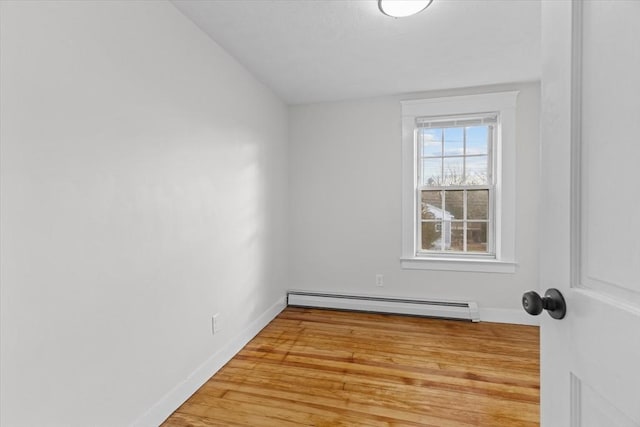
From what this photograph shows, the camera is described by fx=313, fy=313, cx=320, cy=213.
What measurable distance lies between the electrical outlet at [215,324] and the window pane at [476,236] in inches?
103

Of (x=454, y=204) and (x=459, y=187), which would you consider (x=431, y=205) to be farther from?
(x=459, y=187)

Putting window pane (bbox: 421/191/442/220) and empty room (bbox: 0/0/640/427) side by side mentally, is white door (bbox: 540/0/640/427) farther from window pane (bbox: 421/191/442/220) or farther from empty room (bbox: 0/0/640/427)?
window pane (bbox: 421/191/442/220)

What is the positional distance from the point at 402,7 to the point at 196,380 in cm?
265

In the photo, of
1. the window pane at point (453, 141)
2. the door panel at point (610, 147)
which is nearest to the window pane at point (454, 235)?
the window pane at point (453, 141)

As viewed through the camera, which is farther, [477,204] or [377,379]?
[477,204]

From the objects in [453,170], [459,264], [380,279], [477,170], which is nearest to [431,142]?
[453,170]

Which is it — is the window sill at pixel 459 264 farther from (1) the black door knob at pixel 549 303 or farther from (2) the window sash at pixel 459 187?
(1) the black door knob at pixel 549 303

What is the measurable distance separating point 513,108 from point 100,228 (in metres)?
3.55

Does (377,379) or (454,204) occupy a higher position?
(454,204)

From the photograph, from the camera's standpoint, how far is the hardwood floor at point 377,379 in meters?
1.79

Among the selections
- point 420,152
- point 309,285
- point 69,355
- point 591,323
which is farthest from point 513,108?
point 69,355

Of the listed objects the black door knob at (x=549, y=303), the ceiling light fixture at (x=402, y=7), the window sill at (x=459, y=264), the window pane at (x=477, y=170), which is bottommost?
the window sill at (x=459, y=264)

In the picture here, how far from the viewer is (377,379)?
7.07 ft

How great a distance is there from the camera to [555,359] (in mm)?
745
